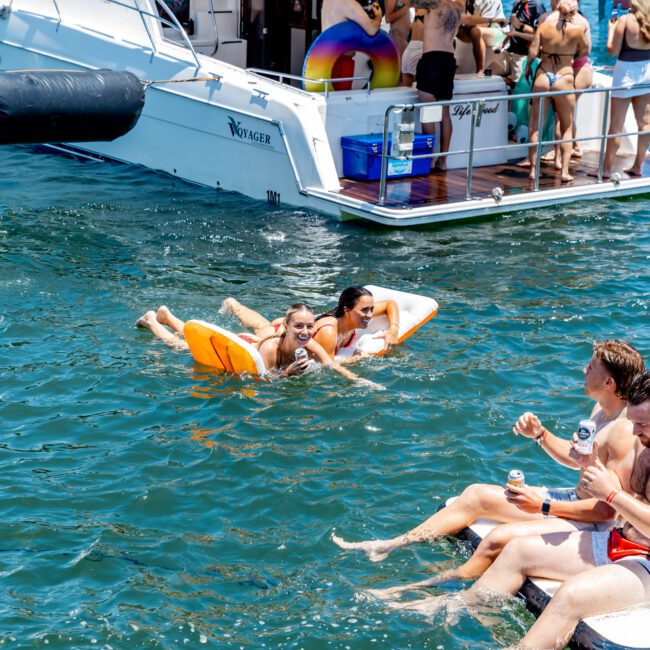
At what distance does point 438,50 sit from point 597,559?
7737mm

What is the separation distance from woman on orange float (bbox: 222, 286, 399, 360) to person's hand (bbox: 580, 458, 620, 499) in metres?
3.48

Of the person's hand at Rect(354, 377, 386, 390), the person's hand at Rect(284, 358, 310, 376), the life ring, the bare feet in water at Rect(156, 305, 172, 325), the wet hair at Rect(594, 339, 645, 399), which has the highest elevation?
the life ring

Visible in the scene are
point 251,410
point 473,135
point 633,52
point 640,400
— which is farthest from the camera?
point 633,52

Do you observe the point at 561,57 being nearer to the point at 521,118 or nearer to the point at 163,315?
the point at 521,118

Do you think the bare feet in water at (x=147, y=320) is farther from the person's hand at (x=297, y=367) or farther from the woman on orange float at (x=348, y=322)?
the person's hand at (x=297, y=367)

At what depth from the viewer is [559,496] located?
562cm

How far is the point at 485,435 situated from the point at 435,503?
0.94 metres

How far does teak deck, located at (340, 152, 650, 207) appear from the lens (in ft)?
36.4

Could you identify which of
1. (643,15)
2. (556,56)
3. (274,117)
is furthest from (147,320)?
(643,15)

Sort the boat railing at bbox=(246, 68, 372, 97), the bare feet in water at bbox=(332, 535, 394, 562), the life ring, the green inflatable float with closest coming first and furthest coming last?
the bare feet in water at bbox=(332, 535, 394, 562), the boat railing at bbox=(246, 68, 372, 97), the life ring, the green inflatable float

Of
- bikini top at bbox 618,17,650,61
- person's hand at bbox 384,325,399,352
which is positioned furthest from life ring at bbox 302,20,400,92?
person's hand at bbox 384,325,399,352

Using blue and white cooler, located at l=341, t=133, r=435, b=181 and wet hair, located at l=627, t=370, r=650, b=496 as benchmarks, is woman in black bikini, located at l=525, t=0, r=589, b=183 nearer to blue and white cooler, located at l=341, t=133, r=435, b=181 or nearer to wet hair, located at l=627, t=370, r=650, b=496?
blue and white cooler, located at l=341, t=133, r=435, b=181

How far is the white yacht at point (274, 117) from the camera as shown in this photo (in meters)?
11.1

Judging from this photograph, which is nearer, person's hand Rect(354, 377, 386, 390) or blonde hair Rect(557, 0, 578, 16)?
person's hand Rect(354, 377, 386, 390)
